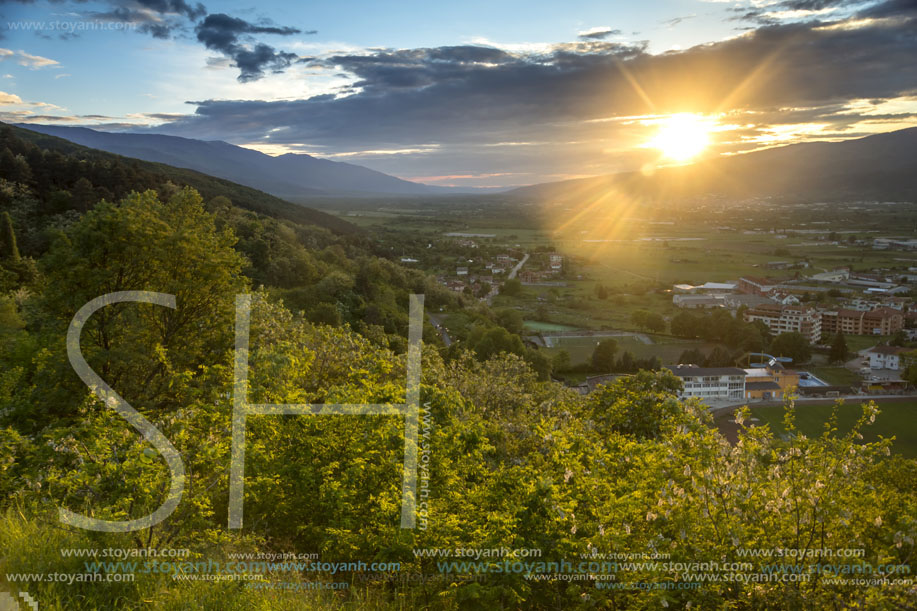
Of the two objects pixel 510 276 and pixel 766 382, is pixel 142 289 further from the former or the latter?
pixel 510 276

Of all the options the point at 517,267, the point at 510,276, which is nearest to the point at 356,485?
the point at 510,276

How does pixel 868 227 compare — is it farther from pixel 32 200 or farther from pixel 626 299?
pixel 32 200

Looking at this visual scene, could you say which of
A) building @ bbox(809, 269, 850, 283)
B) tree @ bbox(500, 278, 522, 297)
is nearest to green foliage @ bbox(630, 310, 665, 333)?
tree @ bbox(500, 278, 522, 297)

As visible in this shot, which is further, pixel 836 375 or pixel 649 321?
pixel 649 321

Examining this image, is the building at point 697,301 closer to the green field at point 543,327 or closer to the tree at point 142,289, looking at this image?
the green field at point 543,327

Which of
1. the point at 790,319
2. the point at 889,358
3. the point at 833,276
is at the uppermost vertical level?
the point at 833,276

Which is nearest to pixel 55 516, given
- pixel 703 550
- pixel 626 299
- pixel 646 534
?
pixel 646 534

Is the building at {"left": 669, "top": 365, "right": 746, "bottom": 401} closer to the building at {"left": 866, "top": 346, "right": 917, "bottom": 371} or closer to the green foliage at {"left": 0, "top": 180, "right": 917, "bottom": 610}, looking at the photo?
the building at {"left": 866, "top": 346, "right": 917, "bottom": 371}
